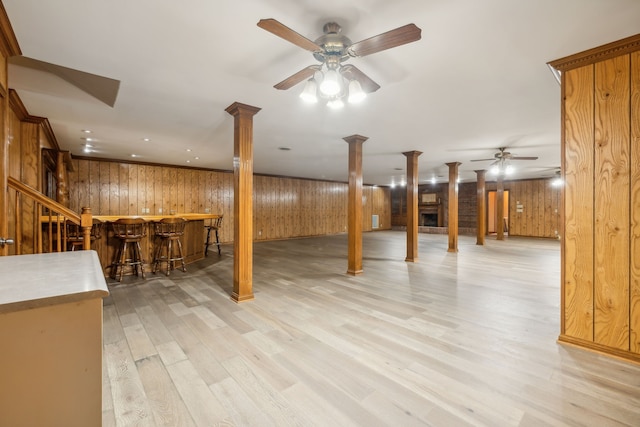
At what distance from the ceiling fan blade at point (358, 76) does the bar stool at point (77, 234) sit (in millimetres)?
4157

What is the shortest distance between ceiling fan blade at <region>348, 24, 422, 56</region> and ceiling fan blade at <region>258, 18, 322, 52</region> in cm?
27

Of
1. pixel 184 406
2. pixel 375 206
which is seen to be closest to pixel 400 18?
pixel 184 406

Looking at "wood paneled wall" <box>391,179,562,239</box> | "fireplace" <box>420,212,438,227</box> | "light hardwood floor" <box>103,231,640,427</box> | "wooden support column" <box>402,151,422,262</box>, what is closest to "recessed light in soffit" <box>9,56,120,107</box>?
"light hardwood floor" <box>103,231,640,427</box>

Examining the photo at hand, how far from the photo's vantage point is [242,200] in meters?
3.49

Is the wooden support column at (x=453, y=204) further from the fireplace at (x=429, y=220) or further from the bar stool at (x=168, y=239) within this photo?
the fireplace at (x=429, y=220)

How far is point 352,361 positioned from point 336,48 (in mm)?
2282

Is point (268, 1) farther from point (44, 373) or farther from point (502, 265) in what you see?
point (502, 265)

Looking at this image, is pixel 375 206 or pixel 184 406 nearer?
pixel 184 406

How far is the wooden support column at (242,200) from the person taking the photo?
3.48m

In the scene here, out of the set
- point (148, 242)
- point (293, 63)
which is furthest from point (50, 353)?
point (148, 242)

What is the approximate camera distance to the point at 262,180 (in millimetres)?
10352

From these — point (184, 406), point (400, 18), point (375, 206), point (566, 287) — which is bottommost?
point (184, 406)

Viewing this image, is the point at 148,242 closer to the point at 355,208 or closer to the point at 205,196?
the point at 355,208

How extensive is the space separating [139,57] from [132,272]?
3.79m
